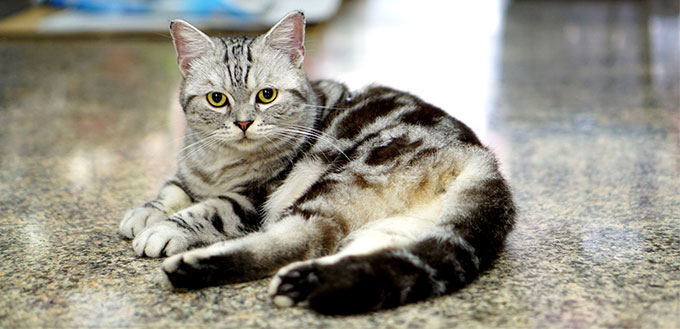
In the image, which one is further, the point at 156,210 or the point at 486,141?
the point at 486,141

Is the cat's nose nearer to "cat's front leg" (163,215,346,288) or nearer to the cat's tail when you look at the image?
"cat's front leg" (163,215,346,288)

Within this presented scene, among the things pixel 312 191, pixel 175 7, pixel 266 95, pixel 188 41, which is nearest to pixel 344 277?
pixel 312 191

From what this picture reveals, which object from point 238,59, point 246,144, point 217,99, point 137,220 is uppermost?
point 238,59

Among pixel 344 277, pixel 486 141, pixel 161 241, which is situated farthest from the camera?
pixel 486 141

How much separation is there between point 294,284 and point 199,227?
1.64 feet

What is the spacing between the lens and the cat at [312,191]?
141cm

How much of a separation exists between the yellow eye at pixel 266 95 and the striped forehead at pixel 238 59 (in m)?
0.05

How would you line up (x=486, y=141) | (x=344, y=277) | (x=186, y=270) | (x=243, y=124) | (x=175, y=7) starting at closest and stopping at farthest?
(x=344, y=277) → (x=186, y=270) → (x=243, y=124) → (x=486, y=141) → (x=175, y=7)

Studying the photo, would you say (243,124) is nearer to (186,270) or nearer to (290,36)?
(290,36)

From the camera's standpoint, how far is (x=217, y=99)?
74.7 inches

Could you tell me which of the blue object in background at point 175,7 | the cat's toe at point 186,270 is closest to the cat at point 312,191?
the cat's toe at point 186,270

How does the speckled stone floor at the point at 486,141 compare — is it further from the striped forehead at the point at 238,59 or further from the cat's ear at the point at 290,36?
the cat's ear at the point at 290,36

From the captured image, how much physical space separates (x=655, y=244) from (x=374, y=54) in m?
3.67

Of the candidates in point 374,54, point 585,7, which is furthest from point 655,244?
point 585,7
